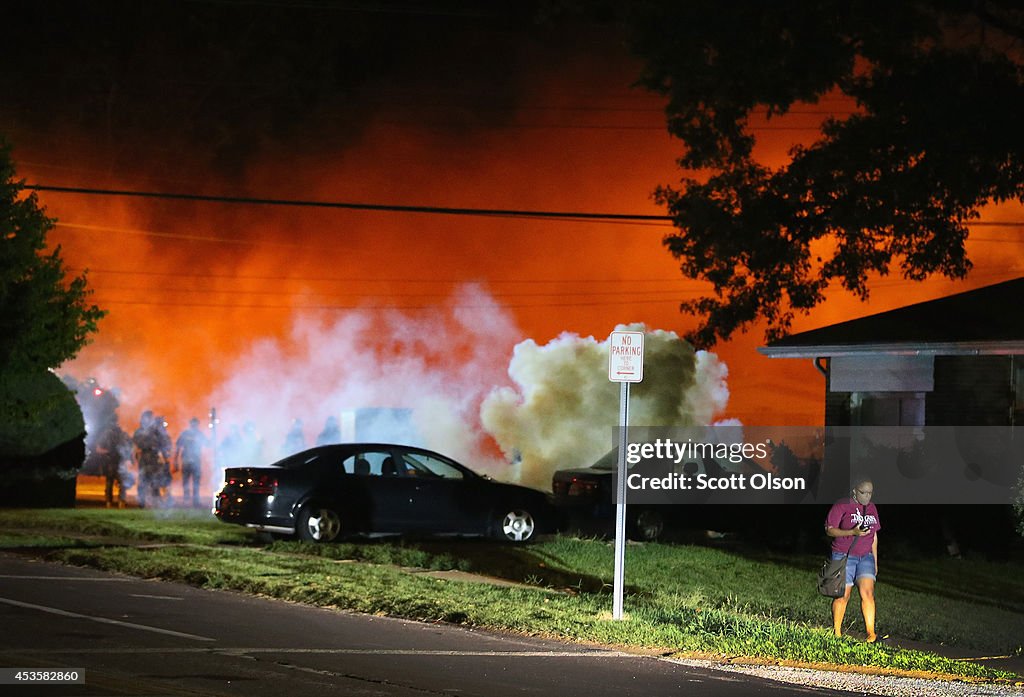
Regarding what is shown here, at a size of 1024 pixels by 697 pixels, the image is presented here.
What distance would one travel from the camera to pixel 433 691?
8.95 metres

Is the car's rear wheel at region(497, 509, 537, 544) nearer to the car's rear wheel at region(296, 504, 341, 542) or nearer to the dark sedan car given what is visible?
the dark sedan car

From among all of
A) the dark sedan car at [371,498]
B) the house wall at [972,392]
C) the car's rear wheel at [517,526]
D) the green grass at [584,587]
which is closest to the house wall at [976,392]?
the house wall at [972,392]

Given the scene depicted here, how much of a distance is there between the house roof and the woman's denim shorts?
10.4 metres

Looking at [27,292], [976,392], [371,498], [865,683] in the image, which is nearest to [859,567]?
[865,683]

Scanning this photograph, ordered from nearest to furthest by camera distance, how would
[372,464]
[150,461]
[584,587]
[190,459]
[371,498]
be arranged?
[584,587]
[371,498]
[372,464]
[190,459]
[150,461]

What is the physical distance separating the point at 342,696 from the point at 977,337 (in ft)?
53.1

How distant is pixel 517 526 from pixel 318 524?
9.91ft

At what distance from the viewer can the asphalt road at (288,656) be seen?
355 inches

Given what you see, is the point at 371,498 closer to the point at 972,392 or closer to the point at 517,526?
the point at 517,526

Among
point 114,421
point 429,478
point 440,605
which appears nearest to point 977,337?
point 429,478

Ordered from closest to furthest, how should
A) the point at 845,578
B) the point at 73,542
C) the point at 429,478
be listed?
the point at 845,578, the point at 73,542, the point at 429,478

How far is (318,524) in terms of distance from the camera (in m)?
18.5

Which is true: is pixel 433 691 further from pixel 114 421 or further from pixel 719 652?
pixel 114 421

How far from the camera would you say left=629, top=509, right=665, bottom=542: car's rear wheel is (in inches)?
881
